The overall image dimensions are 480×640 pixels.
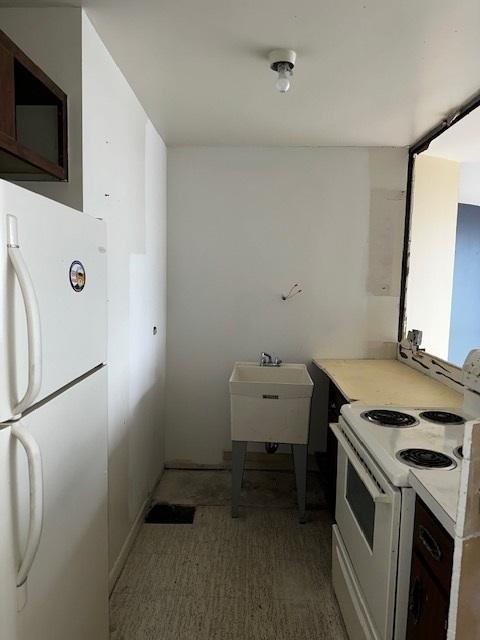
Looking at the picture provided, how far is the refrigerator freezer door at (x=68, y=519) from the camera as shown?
1.07 metres

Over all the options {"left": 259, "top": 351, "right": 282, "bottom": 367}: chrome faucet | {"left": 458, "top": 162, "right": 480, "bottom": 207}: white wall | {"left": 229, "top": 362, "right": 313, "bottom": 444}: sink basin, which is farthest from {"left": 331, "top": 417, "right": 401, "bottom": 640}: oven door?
{"left": 458, "top": 162, "right": 480, "bottom": 207}: white wall

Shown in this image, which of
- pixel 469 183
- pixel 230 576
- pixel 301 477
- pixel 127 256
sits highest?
pixel 469 183

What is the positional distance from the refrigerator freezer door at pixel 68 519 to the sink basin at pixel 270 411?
3.94 ft

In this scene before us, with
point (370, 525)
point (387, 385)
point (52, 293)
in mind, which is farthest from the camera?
point (387, 385)

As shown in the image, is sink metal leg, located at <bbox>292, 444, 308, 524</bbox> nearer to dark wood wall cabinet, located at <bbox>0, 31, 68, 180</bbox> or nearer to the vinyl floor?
the vinyl floor

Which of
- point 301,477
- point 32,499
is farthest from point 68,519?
point 301,477

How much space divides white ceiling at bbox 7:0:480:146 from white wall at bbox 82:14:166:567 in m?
0.16

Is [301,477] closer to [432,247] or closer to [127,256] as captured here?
[127,256]

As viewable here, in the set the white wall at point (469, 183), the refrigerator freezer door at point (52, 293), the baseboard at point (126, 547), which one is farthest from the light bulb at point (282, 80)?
the baseboard at point (126, 547)

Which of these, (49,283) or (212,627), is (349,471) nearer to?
(212,627)

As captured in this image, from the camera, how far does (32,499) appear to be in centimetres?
105

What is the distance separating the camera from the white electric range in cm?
136

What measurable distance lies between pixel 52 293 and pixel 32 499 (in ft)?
1.62

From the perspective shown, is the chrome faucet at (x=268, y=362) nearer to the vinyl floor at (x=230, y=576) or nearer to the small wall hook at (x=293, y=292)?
the small wall hook at (x=293, y=292)
